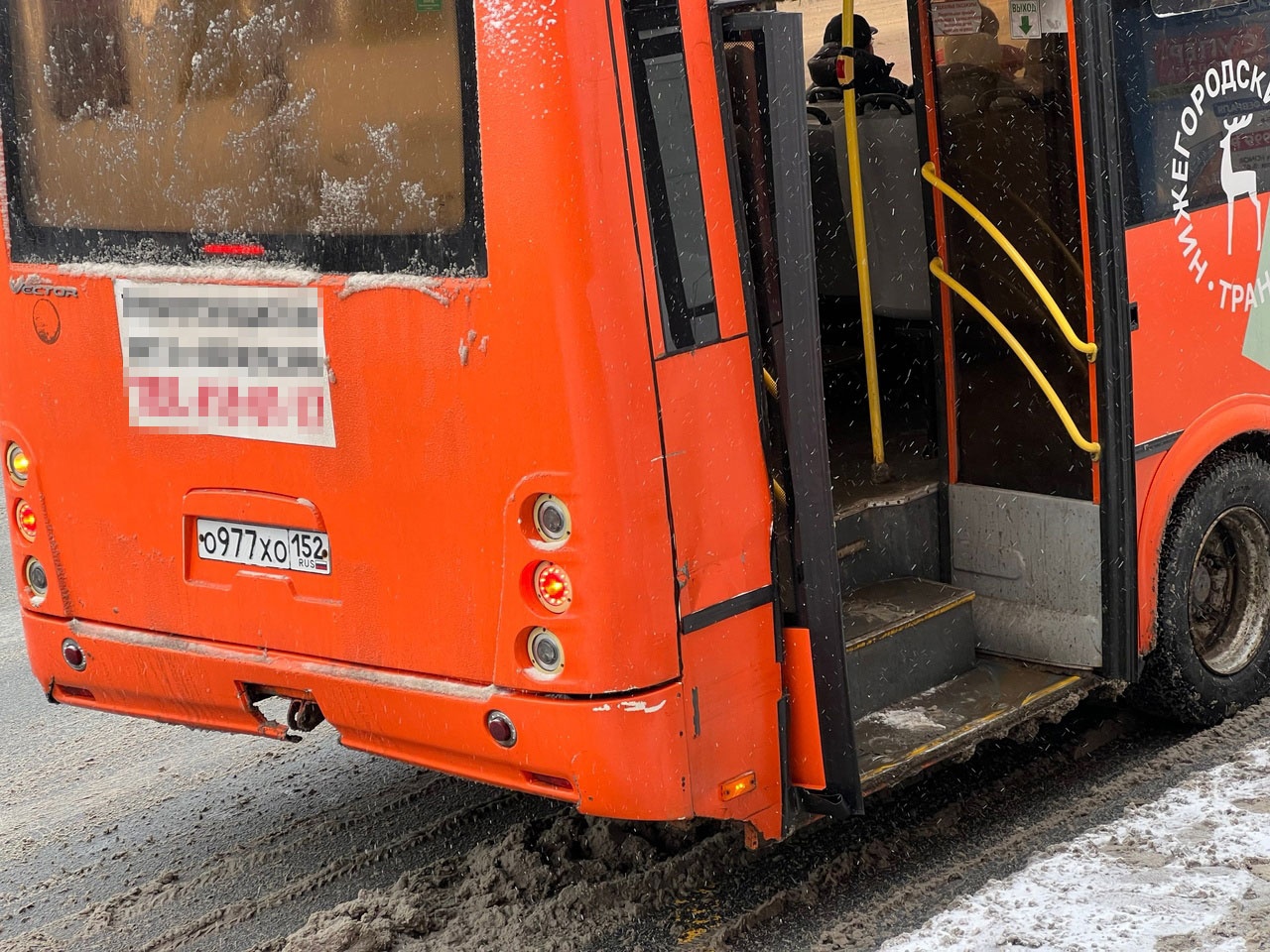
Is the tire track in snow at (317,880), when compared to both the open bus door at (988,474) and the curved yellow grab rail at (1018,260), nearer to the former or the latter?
the open bus door at (988,474)

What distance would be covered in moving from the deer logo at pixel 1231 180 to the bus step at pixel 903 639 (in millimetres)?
1453

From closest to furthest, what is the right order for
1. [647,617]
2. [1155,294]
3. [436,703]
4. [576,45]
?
[576,45], [647,617], [436,703], [1155,294]

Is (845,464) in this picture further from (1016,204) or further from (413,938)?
(413,938)

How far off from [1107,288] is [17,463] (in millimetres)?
3278

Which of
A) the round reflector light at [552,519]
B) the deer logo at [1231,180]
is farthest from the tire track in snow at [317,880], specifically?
the deer logo at [1231,180]

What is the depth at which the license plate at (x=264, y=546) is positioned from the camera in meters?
4.14

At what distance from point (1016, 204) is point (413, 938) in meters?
2.87

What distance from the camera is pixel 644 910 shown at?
4.30 meters

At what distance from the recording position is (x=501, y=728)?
3842 millimetres

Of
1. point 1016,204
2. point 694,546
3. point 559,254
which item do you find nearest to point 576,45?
point 559,254

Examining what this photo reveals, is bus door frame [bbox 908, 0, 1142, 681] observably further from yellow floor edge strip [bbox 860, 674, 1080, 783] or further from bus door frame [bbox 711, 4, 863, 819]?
bus door frame [bbox 711, 4, 863, 819]

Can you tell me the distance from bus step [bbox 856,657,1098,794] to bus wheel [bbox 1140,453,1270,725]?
407 millimetres

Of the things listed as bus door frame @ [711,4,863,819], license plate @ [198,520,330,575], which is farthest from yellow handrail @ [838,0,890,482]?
license plate @ [198,520,330,575]

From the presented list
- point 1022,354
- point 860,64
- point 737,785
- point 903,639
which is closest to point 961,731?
point 903,639
